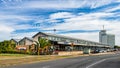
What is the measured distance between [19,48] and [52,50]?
47.4ft

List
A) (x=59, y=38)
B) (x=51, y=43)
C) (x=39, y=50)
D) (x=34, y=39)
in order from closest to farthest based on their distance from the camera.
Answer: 1. (x=39, y=50)
2. (x=51, y=43)
3. (x=34, y=39)
4. (x=59, y=38)

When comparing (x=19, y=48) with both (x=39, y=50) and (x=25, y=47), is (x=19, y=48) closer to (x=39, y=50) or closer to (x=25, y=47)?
(x=25, y=47)

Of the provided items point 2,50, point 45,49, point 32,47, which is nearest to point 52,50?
point 45,49

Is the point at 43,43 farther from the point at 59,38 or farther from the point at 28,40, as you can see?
the point at 59,38

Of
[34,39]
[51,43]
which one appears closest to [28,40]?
[34,39]

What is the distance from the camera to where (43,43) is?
8131cm

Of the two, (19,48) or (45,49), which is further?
(19,48)

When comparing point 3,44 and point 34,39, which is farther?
point 34,39

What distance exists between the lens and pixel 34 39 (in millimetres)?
103188

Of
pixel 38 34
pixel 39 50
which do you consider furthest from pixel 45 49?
pixel 38 34

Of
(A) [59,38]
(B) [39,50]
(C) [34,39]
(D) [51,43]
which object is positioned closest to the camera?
(B) [39,50]

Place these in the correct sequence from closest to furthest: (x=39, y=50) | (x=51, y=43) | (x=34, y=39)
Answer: (x=39, y=50) → (x=51, y=43) → (x=34, y=39)

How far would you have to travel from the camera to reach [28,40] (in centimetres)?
Result: 10406

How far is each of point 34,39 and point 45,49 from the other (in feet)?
71.8
